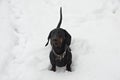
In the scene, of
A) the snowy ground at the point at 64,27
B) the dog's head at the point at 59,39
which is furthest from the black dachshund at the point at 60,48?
the snowy ground at the point at 64,27

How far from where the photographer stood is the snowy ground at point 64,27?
3.09 m

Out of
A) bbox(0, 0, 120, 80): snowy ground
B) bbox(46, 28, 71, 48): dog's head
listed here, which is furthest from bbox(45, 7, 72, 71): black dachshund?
bbox(0, 0, 120, 80): snowy ground

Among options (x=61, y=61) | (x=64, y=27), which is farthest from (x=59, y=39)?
(x=64, y=27)

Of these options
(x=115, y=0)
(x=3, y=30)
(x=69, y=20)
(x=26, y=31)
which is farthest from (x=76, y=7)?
(x=3, y=30)

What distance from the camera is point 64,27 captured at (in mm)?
3758

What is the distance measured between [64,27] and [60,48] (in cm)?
97

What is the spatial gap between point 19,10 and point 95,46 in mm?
1590

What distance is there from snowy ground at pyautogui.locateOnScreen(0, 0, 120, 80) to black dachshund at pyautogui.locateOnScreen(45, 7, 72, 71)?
171mm

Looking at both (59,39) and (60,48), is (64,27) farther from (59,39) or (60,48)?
(59,39)

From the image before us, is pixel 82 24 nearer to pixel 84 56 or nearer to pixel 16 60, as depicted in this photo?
pixel 84 56

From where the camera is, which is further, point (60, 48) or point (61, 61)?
point (61, 61)

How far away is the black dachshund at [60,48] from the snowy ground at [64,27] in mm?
171

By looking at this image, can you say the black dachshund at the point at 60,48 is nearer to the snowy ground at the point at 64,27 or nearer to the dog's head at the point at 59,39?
the dog's head at the point at 59,39

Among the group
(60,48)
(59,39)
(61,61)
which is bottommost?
(61,61)
